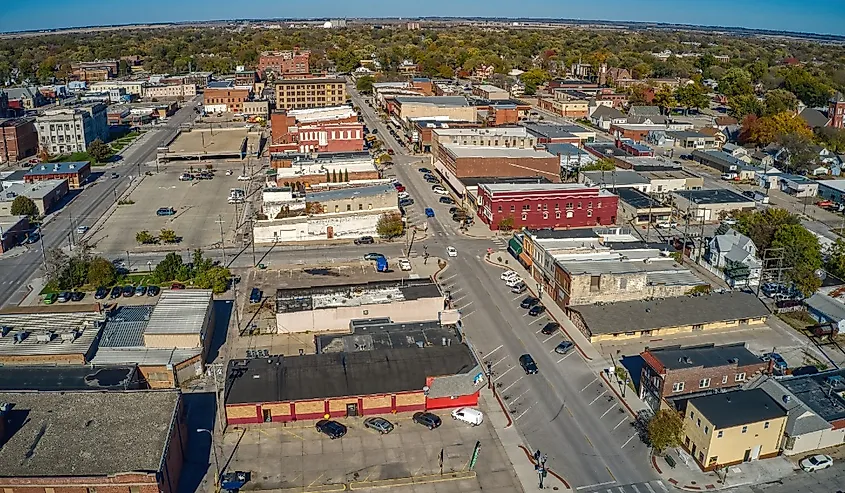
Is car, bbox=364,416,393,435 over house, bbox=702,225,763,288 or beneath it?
beneath

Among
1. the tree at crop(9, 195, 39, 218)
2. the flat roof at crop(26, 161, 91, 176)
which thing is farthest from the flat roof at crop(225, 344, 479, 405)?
the flat roof at crop(26, 161, 91, 176)

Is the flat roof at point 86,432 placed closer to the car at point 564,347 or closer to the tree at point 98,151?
the car at point 564,347

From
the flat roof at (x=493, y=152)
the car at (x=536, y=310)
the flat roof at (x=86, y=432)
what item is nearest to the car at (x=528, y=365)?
the car at (x=536, y=310)

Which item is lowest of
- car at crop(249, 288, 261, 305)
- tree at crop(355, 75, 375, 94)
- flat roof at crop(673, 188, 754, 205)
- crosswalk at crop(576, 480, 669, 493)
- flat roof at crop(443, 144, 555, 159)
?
crosswalk at crop(576, 480, 669, 493)

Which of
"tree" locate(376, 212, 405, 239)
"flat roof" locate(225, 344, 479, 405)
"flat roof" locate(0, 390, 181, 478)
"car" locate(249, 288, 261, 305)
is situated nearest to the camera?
"flat roof" locate(0, 390, 181, 478)

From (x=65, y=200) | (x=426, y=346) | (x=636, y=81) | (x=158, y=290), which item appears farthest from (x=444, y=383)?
(x=636, y=81)

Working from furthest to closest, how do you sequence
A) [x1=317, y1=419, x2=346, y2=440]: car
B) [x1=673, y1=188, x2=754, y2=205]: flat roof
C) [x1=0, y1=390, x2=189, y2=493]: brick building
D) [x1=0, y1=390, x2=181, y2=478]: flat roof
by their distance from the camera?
[x1=673, y1=188, x2=754, y2=205]: flat roof < [x1=317, y1=419, x2=346, y2=440]: car < [x1=0, y1=390, x2=181, y2=478]: flat roof < [x1=0, y1=390, x2=189, y2=493]: brick building

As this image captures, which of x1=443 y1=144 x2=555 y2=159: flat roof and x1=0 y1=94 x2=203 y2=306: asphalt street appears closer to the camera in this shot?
x1=0 y1=94 x2=203 y2=306: asphalt street

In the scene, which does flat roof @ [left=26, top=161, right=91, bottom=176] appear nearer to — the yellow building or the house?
the house
